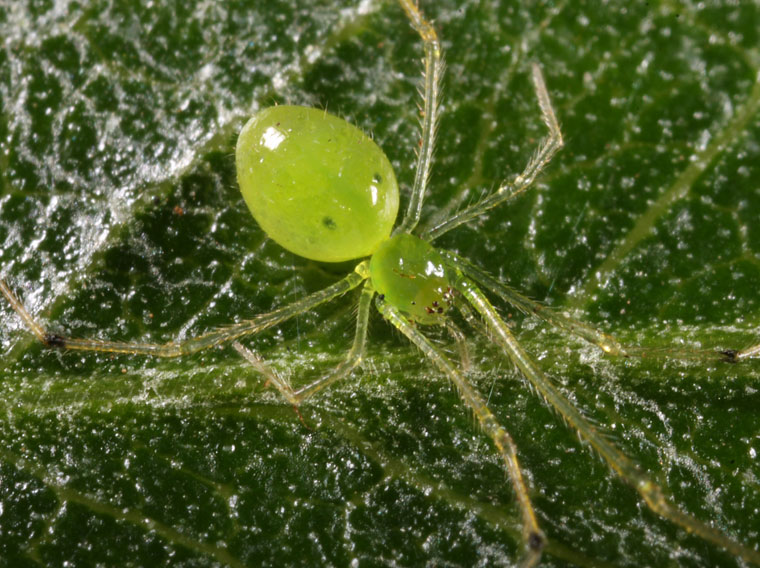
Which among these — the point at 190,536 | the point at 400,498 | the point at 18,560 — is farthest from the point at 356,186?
the point at 18,560

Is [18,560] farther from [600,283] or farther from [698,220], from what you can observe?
[698,220]

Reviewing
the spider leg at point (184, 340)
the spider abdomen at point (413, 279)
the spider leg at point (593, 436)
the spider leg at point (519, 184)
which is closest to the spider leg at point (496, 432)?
the spider abdomen at point (413, 279)

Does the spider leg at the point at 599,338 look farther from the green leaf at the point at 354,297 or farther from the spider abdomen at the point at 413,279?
the spider abdomen at the point at 413,279

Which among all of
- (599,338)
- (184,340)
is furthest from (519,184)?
(184,340)

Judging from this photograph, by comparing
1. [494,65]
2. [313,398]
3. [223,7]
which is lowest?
[313,398]

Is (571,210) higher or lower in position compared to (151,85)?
lower

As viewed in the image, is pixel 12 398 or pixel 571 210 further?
pixel 571 210
